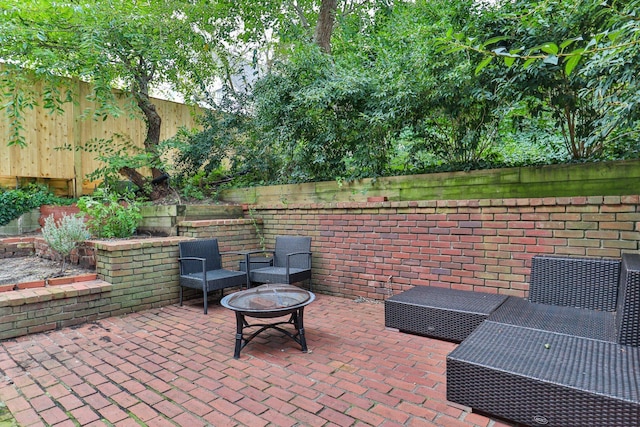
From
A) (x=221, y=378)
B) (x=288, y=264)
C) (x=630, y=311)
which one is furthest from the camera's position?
(x=288, y=264)

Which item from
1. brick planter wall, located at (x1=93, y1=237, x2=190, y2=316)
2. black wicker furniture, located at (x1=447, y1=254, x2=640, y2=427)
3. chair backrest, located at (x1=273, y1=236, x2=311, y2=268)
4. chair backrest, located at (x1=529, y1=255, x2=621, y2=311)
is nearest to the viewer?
black wicker furniture, located at (x1=447, y1=254, x2=640, y2=427)

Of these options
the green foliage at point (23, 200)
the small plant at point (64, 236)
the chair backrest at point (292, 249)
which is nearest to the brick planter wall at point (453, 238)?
the chair backrest at point (292, 249)

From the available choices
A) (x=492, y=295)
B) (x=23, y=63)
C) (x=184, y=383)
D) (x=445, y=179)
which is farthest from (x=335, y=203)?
(x=23, y=63)

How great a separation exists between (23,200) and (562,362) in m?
7.35

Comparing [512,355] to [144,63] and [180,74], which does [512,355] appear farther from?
[180,74]

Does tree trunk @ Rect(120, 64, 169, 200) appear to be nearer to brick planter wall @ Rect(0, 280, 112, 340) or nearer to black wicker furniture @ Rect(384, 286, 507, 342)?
brick planter wall @ Rect(0, 280, 112, 340)

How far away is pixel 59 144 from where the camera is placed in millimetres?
6102

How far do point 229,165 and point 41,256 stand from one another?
325cm

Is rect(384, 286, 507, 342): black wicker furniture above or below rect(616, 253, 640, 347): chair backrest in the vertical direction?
below

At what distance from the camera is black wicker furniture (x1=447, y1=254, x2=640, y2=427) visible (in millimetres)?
1512

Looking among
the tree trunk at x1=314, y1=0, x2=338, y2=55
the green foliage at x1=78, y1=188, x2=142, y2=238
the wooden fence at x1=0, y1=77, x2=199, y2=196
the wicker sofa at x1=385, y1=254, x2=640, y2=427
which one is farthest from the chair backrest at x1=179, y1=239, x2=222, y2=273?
the tree trunk at x1=314, y1=0, x2=338, y2=55

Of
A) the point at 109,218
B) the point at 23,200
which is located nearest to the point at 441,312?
the point at 109,218

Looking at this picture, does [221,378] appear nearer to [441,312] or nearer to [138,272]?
[441,312]

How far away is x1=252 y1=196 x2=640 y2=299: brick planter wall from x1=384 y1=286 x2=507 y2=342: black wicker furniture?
39 centimetres
